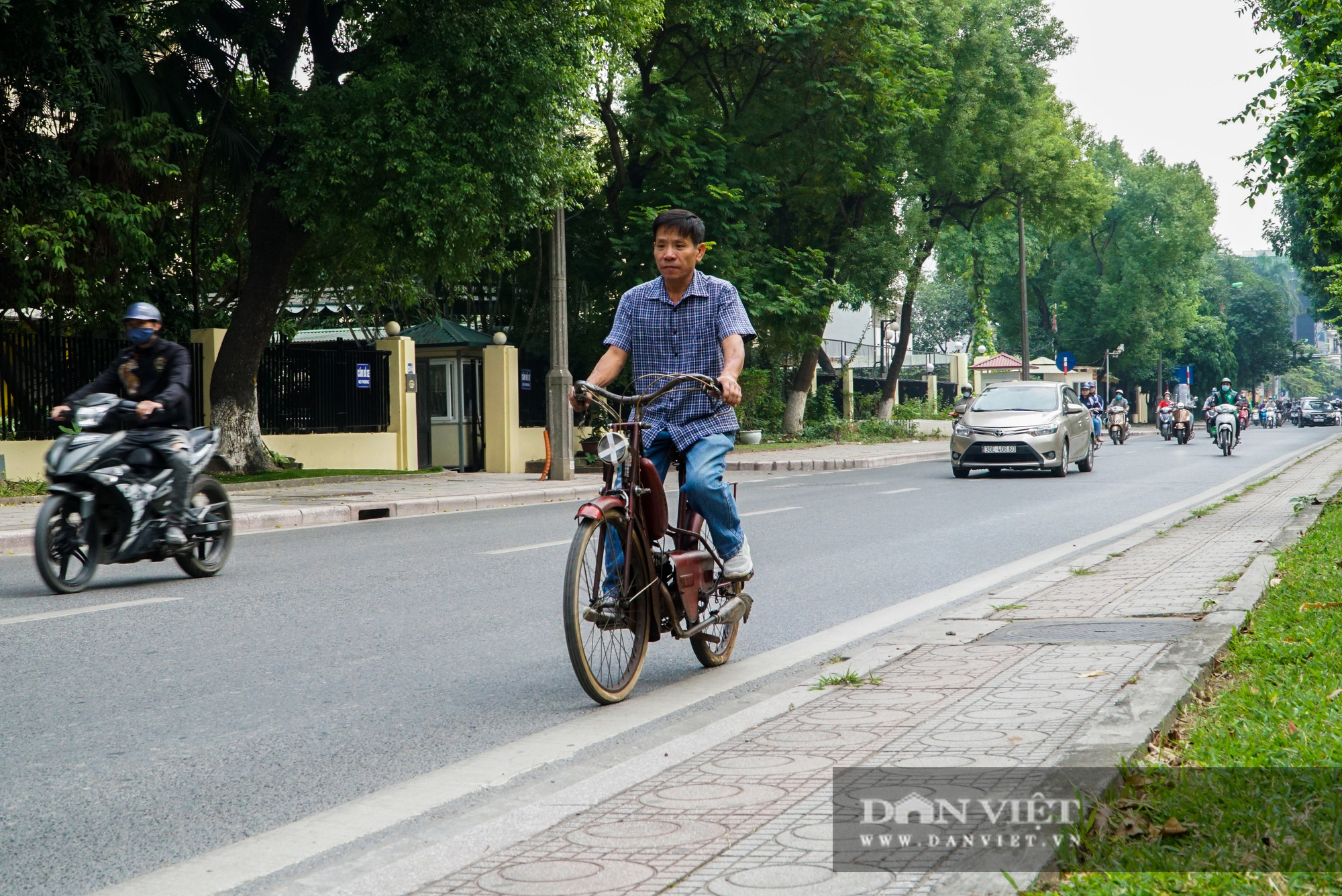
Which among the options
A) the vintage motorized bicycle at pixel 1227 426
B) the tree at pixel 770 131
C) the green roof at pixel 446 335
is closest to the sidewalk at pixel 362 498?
the green roof at pixel 446 335

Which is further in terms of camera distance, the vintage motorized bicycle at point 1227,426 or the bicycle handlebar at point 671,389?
the vintage motorized bicycle at point 1227,426

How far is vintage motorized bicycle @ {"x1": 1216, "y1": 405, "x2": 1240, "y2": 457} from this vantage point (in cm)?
3028

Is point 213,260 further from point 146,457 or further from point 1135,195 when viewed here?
point 1135,195

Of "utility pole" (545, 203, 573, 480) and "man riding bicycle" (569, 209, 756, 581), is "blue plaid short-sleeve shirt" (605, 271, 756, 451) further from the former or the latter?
"utility pole" (545, 203, 573, 480)

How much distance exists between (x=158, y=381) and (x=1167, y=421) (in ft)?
127

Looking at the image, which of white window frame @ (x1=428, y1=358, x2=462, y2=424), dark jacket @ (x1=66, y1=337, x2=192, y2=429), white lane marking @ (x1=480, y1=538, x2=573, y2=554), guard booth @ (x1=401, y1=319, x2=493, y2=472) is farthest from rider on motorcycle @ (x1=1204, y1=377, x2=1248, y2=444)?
dark jacket @ (x1=66, y1=337, x2=192, y2=429)

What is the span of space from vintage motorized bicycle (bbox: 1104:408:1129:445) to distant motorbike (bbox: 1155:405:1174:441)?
4.40ft

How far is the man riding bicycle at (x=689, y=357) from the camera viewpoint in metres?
5.67

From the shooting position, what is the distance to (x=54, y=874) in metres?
3.46

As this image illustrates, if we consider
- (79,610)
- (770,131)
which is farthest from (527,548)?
(770,131)

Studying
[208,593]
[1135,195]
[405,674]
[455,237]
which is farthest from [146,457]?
[1135,195]

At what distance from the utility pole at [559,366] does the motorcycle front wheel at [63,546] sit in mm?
12406

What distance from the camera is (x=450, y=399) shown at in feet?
88.0

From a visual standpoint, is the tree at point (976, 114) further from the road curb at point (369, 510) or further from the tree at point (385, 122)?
the road curb at point (369, 510)
